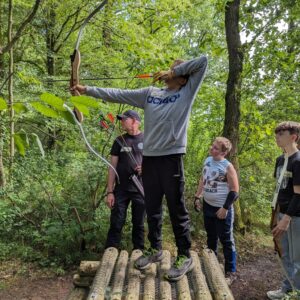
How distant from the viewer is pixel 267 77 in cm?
521

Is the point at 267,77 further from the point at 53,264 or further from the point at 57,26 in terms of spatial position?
the point at 57,26

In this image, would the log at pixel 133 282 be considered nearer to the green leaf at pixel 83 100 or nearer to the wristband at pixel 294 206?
the wristband at pixel 294 206

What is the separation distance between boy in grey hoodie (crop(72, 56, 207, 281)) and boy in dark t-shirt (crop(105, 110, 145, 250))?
Answer: 929 millimetres

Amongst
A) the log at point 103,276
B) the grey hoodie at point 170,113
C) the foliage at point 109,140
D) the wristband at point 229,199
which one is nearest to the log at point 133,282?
the log at point 103,276

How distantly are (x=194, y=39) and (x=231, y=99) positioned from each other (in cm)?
946

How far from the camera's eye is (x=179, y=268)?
2.53 meters

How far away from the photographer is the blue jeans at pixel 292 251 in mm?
2900

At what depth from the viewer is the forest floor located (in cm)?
354

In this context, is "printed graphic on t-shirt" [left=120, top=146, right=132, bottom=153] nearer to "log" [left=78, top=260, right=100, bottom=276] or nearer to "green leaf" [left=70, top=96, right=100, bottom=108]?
"log" [left=78, top=260, right=100, bottom=276]

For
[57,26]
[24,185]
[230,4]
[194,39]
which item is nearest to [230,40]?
[230,4]

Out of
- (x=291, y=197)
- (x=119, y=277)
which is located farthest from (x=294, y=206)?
(x=119, y=277)

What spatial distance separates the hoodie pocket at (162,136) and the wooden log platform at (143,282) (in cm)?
99

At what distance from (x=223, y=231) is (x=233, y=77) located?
2.56m

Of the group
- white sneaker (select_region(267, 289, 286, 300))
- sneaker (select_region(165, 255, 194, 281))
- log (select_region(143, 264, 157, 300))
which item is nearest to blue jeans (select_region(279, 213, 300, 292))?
white sneaker (select_region(267, 289, 286, 300))
